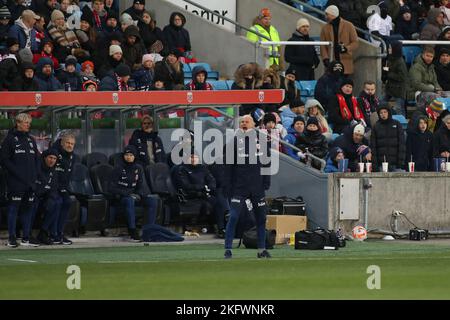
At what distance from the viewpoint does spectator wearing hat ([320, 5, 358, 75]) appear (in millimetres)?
30156

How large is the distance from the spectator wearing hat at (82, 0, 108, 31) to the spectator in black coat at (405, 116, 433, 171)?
647 centimetres

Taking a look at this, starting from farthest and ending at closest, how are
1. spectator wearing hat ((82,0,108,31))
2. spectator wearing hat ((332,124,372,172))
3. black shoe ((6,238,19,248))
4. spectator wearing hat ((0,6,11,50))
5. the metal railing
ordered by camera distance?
the metal railing < spectator wearing hat ((82,0,108,31)) < spectator wearing hat ((0,6,11,50)) < spectator wearing hat ((332,124,372,172)) < black shoe ((6,238,19,248))

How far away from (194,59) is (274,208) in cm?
595

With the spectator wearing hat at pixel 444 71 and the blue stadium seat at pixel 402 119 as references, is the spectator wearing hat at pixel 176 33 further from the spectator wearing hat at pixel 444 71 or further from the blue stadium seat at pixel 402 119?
the spectator wearing hat at pixel 444 71

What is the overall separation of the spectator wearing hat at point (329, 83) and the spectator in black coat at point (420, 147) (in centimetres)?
210

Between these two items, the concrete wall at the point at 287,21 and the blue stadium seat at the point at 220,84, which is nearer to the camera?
the blue stadium seat at the point at 220,84

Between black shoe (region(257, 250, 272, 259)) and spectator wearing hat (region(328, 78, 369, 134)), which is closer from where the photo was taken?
black shoe (region(257, 250, 272, 259))

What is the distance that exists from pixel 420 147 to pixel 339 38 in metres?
4.06

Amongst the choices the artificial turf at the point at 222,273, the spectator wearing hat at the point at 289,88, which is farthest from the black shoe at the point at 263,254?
the spectator wearing hat at the point at 289,88

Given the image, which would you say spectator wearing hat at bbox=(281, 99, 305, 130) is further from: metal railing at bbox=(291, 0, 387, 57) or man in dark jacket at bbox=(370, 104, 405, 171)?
metal railing at bbox=(291, 0, 387, 57)

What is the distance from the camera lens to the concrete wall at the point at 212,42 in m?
30.2

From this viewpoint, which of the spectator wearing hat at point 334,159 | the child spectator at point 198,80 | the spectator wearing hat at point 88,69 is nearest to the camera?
the spectator wearing hat at point 334,159

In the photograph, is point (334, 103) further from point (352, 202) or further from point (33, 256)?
point (33, 256)

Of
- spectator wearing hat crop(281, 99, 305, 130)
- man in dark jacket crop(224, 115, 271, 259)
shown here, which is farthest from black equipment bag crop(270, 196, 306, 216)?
man in dark jacket crop(224, 115, 271, 259)
